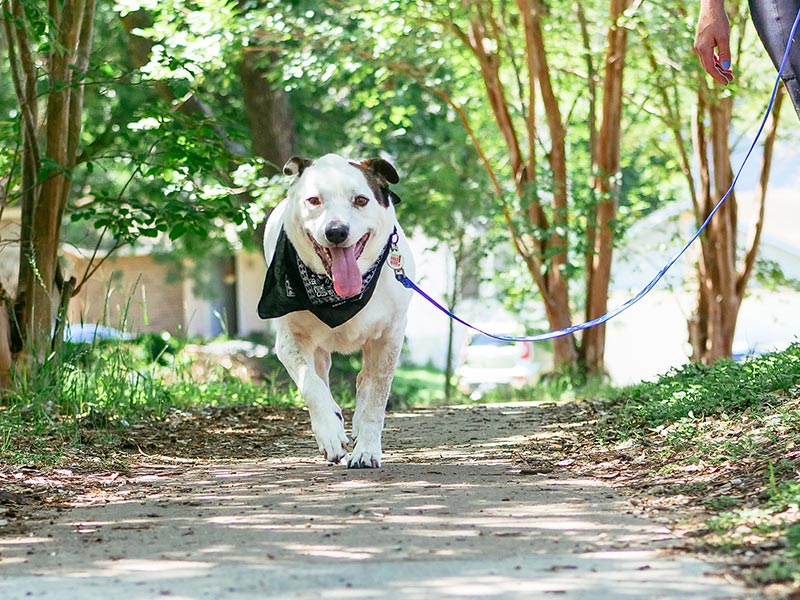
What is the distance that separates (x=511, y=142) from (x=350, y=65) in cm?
220

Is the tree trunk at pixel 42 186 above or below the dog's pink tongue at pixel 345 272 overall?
above

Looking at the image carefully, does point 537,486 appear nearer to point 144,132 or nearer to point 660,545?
point 660,545

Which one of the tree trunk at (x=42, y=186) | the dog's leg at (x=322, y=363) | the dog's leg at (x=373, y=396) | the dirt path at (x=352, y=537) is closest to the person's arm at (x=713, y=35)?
the dirt path at (x=352, y=537)

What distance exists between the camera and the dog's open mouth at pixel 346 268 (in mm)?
6102

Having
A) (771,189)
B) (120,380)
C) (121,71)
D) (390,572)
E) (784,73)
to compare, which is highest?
(771,189)

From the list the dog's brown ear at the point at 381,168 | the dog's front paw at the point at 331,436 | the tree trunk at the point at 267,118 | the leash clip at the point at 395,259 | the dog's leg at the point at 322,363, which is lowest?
the dog's front paw at the point at 331,436

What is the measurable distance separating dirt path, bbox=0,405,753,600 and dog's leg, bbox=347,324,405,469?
0.15m

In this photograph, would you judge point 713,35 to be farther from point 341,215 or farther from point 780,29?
point 341,215

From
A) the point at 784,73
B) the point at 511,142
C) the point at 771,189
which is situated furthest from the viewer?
the point at 771,189

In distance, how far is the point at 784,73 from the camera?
17.8 ft

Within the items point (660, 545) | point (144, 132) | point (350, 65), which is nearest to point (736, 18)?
point (350, 65)

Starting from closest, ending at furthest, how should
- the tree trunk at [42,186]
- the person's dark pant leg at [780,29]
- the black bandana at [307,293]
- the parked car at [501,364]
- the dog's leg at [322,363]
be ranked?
the person's dark pant leg at [780,29] < the black bandana at [307,293] < the dog's leg at [322,363] < the tree trunk at [42,186] < the parked car at [501,364]

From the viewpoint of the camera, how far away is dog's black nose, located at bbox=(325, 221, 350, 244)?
5.95 meters

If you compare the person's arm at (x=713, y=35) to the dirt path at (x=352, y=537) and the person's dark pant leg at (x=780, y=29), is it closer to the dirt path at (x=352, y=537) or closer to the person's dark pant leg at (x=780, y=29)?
the person's dark pant leg at (x=780, y=29)
